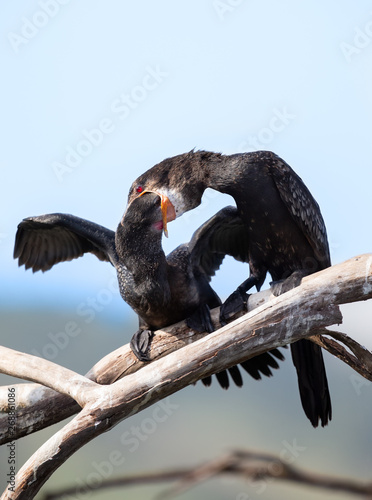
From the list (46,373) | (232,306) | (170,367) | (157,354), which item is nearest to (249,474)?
(170,367)

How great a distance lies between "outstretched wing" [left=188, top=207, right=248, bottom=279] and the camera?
3.22m

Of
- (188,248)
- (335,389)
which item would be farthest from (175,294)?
(335,389)

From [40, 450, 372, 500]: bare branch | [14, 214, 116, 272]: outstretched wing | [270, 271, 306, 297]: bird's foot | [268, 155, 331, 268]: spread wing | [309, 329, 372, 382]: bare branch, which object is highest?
[14, 214, 116, 272]: outstretched wing

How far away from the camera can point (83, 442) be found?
7.38 ft

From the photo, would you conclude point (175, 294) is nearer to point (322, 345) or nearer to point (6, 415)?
point (322, 345)

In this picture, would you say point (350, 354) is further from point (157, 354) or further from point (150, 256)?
point (150, 256)

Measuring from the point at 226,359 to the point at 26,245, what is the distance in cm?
157

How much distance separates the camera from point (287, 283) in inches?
111

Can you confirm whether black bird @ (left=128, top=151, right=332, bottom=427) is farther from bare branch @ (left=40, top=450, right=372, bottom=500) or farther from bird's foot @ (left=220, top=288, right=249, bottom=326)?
bare branch @ (left=40, top=450, right=372, bottom=500)

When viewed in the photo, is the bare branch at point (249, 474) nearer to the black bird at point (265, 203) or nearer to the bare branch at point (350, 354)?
the bare branch at point (350, 354)

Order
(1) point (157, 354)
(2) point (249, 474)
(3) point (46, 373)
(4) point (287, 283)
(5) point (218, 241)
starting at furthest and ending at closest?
(5) point (218, 241) → (1) point (157, 354) → (4) point (287, 283) → (3) point (46, 373) → (2) point (249, 474)

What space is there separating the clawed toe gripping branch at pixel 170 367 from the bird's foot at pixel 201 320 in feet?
0.14

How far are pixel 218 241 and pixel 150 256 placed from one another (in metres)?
0.61

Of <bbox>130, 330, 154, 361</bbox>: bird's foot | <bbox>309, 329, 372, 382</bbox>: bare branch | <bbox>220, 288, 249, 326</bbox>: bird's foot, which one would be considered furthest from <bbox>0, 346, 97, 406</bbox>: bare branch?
<bbox>309, 329, 372, 382</bbox>: bare branch
